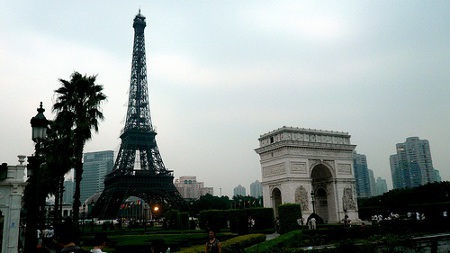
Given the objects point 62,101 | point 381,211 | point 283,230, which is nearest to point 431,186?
point 381,211

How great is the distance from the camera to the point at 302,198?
4434cm

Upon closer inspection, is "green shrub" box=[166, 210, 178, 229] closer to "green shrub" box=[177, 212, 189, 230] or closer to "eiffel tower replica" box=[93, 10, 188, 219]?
"green shrub" box=[177, 212, 189, 230]

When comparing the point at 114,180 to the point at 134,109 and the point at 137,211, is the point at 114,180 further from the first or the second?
the point at 137,211

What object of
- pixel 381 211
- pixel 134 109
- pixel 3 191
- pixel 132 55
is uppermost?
pixel 132 55

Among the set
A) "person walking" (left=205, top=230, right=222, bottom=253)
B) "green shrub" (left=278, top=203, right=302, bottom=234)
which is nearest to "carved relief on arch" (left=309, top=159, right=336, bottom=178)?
"green shrub" (left=278, top=203, right=302, bottom=234)

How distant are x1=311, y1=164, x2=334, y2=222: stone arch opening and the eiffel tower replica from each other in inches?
1082

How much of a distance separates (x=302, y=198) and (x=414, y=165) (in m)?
128

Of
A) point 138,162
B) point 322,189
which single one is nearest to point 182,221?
point 322,189

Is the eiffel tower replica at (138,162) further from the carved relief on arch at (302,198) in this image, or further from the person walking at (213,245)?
the person walking at (213,245)

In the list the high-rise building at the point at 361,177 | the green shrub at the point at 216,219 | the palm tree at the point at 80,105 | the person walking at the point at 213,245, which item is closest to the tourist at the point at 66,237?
the person walking at the point at 213,245

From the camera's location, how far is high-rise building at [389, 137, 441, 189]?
151 meters

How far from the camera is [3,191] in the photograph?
19.6m

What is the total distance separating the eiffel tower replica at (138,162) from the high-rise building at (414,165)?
375 ft

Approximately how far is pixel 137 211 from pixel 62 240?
434 feet
